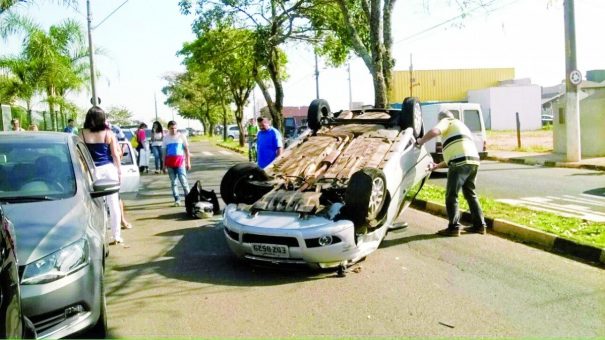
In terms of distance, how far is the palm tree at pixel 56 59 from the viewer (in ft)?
71.6

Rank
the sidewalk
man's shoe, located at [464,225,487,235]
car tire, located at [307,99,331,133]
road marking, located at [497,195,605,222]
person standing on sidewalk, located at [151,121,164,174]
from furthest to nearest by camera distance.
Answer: person standing on sidewalk, located at [151,121,164,174] → the sidewalk → road marking, located at [497,195,605,222] → car tire, located at [307,99,331,133] → man's shoe, located at [464,225,487,235]

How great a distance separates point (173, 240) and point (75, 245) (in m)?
3.97

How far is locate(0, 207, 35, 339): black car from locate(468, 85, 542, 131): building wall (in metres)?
53.2

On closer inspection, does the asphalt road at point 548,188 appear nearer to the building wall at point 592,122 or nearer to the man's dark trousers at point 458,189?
the man's dark trousers at point 458,189

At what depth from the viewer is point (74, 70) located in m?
25.4

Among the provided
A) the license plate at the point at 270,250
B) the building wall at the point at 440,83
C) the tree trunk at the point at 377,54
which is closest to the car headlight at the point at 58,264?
the license plate at the point at 270,250

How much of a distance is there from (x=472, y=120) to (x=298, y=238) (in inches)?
473

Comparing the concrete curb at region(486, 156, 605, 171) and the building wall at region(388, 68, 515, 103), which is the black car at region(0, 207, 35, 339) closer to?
the concrete curb at region(486, 156, 605, 171)

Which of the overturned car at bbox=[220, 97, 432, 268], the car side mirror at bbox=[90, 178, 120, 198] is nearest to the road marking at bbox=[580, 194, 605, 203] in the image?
the overturned car at bbox=[220, 97, 432, 268]

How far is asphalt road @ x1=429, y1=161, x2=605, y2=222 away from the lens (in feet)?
31.7

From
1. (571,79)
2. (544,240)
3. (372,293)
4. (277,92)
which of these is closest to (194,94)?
(277,92)

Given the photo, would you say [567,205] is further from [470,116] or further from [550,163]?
[550,163]

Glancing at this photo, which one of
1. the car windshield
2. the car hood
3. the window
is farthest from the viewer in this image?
the window

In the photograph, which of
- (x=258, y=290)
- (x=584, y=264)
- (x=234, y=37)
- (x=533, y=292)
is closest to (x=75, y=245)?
(x=258, y=290)
